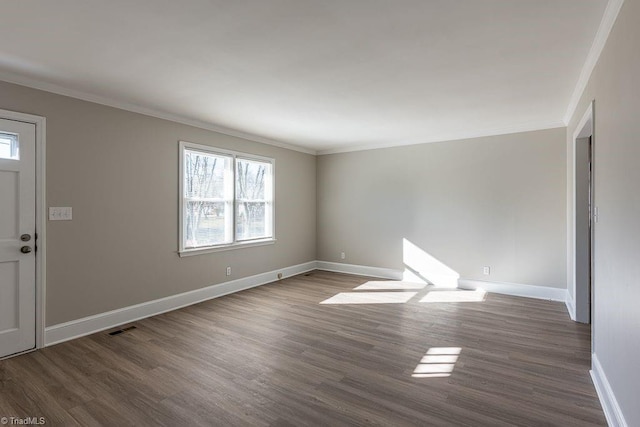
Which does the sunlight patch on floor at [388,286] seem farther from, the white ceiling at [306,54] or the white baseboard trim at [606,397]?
the white baseboard trim at [606,397]

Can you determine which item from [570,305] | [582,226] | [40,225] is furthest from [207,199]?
[570,305]

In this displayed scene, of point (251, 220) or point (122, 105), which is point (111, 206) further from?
point (251, 220)

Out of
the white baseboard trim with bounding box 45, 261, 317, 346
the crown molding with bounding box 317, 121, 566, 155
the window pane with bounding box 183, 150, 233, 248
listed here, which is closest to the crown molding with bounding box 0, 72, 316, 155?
the window pane with bounding box 183, 150, 233, 248

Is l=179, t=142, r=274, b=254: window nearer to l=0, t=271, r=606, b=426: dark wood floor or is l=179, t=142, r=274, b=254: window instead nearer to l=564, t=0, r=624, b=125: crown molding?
l=0, t=271, r=606, b=426: dark wood floor

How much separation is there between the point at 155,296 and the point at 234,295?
117 centimetres

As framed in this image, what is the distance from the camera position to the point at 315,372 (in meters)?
2.64

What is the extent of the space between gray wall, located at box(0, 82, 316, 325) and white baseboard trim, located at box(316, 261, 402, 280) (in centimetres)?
242

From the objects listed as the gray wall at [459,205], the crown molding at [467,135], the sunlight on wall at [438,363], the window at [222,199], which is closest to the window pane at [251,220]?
the window at [222,199]

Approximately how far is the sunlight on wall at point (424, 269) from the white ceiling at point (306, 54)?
251 centimetres

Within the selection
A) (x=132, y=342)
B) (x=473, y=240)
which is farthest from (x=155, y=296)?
(x=473, y=240)

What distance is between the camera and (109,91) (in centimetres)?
338

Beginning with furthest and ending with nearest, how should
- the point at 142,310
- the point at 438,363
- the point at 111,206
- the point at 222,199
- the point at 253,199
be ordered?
the point at 253,199 < the point at 222,199 < the point at 142,310 < the point at 111,206 < the point at 438,363

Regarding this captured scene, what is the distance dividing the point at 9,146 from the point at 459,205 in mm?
5720

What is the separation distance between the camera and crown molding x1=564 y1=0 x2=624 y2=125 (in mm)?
1927
